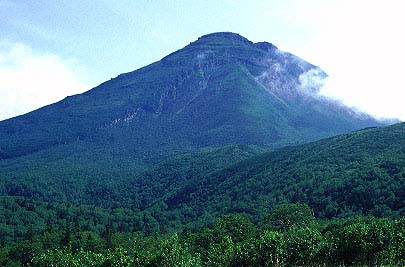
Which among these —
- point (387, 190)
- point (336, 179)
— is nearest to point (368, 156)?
point (336, 179)

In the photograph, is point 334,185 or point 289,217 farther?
point 334,185

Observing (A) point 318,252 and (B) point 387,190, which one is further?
(B) point 387,190

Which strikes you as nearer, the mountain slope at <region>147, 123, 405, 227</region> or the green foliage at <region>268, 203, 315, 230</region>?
the green foliage at <region>268, 203, 315, 230</region>

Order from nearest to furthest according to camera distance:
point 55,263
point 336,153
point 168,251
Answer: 1. point 168,251
2. point 55,263
3. point 336,153

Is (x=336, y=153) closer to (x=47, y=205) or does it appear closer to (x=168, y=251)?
(x=47, y=205)

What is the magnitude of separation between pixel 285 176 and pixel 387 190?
5538 centimetres

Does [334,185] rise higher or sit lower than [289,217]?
lower

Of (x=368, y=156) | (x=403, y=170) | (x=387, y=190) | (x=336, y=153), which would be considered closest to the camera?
(x=387, y=190)

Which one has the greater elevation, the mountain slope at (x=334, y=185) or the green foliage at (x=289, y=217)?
the green foliage at (x=289, y=217)

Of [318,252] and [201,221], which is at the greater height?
[318,252]

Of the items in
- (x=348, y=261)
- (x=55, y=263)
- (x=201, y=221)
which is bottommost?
(x=201, y=221)

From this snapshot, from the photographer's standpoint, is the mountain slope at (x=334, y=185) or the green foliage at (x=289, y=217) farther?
the mountain slope at (x=334, y=185)

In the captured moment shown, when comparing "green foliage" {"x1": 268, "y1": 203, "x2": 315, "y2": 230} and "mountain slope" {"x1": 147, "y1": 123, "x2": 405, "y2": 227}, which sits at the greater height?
"green foliage" {"x1": 268, "y1": 203, "x2": 315, "y2": 230}

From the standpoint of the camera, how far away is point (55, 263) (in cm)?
7106
